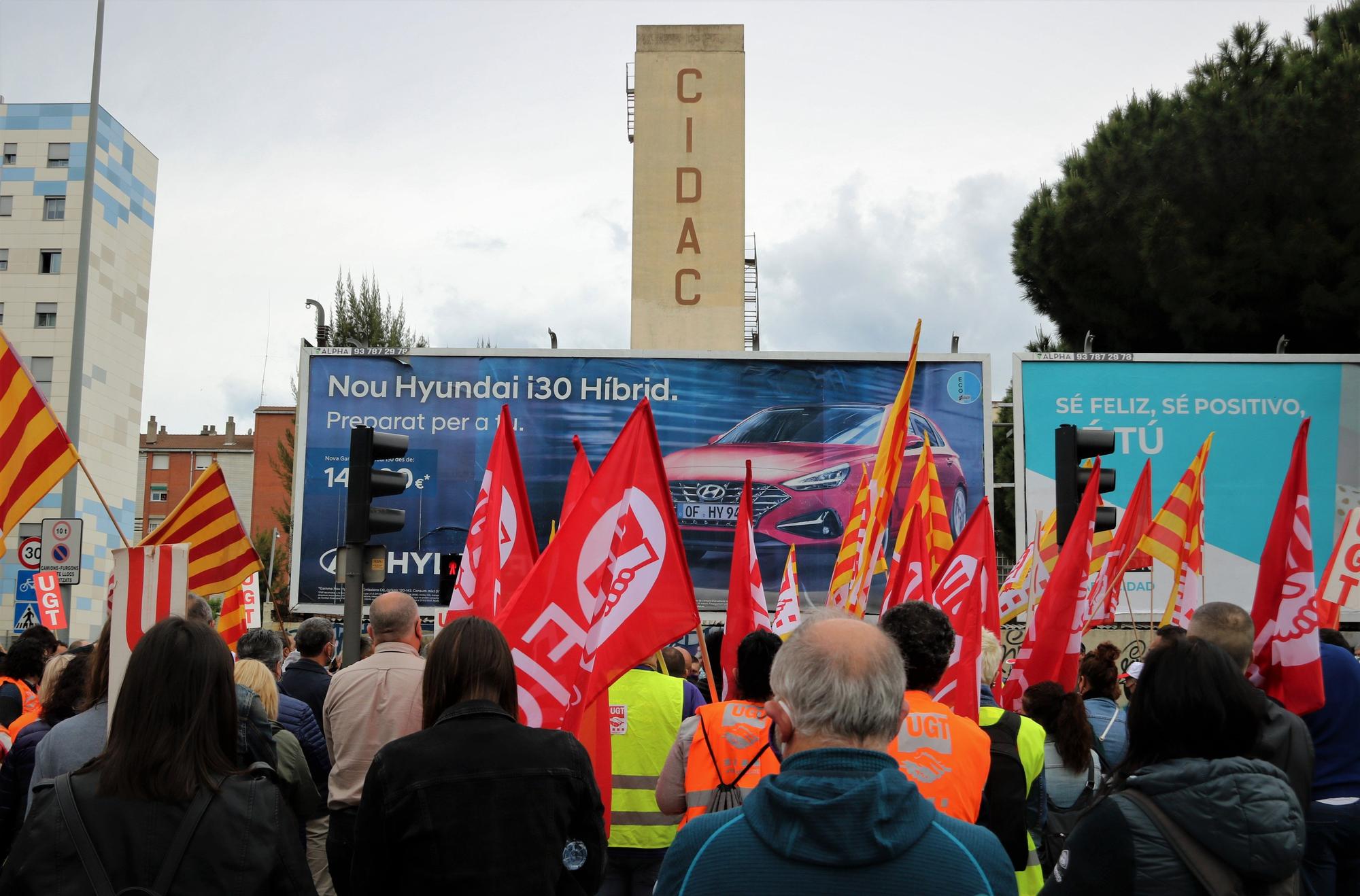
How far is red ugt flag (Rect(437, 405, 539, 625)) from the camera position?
689 centimetres

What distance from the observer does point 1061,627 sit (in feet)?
24.3

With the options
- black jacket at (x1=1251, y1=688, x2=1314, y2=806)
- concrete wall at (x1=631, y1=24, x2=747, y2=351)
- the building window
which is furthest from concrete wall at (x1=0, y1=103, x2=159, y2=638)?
black jacket at (x1=1251, y1=688, x2=1314, y2=806)

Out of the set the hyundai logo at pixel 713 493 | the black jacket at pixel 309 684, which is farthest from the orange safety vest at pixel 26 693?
the hyundai logo at pixel 713 493

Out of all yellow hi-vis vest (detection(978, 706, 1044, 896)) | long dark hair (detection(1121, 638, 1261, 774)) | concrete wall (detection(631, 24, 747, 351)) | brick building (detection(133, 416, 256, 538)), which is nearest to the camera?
long dark hair (detection(1121, 638, 1261, 774))

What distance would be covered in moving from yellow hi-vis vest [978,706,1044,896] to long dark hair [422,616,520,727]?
2.12m

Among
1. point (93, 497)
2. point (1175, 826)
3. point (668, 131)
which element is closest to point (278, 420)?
point (93, 497)

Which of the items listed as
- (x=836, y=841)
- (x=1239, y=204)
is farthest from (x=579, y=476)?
(x=1239, y=204)

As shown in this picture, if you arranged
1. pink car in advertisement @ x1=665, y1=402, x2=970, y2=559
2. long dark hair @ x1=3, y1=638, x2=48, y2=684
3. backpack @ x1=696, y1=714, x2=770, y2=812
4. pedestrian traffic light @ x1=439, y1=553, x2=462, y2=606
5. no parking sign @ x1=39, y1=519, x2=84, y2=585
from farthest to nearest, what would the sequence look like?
pink car in advertisement @ x1=665, y1=402, x2=970, y2=559, no parking sign @ x1=39, y1=519, x2=84, y2=585, pedestrian traffic light @ x1=439, y1=553, x2=462, y2=606, long dark hair @ x1=3, y1=638, x2=48, y2=684, backpack @ x1=696, y1=714, x2=770, y2=812

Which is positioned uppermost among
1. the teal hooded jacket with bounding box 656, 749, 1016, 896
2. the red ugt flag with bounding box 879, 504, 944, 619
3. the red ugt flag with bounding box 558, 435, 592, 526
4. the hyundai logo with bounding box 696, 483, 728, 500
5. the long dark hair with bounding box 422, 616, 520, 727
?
the hyundai logo with bounding box 696, 483, 728, 500

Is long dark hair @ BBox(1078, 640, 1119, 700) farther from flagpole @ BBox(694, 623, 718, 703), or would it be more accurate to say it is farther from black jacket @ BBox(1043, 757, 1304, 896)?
black jacket @ BBox(1043, 757, 1304, 896)

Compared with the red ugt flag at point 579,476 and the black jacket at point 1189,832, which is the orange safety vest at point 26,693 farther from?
the black jacket at point 1189,832

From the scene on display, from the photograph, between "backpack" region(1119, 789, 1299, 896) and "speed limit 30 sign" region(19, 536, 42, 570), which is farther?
"speed limit 30 sign" region(19, 536, 42, 570)

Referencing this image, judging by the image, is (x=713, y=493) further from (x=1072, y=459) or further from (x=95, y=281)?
(x=95, y=281)

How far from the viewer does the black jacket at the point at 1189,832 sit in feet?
9.98
